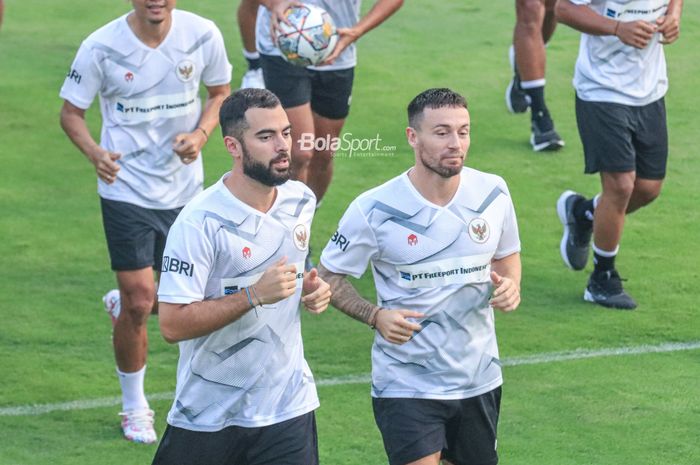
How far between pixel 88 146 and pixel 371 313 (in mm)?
2549

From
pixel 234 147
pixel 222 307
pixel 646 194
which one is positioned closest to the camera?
pixel 222 307

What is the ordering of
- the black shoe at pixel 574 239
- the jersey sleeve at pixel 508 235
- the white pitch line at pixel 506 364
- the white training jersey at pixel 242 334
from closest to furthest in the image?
the white training jersey at pixel 242 334
the jersey sleeve at pixel 508 235
the white pitch line at pixel 506 364
the black shoe at pixel 574 239

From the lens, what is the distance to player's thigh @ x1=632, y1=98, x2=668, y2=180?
9.73 meters

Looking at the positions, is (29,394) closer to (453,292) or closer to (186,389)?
(186,389)

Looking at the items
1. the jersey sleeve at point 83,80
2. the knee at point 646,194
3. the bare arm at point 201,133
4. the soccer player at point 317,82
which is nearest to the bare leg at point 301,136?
the soccer player at point 317,82

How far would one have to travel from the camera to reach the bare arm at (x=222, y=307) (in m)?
5.71

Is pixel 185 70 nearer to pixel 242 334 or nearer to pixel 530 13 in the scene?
pixel 242 334

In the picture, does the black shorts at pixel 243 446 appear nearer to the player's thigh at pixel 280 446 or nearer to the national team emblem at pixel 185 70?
the player's thigh at pixel 280 446

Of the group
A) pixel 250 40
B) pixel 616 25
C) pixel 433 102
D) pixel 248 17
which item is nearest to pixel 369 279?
pixel 616 25

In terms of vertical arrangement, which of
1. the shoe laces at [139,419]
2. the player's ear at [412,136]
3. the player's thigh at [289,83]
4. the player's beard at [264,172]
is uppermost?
the player's beard at [264,172]

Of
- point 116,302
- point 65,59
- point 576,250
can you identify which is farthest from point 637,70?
point 65,59

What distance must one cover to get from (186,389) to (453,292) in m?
1.20

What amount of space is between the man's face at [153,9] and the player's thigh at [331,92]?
262 centimetres

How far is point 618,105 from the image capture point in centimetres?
966
